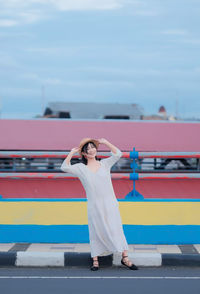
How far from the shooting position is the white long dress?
6.10 metres

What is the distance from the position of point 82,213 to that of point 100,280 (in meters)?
1.76

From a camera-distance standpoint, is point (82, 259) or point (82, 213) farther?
point (82, 213)

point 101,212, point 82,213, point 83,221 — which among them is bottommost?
point 83,221

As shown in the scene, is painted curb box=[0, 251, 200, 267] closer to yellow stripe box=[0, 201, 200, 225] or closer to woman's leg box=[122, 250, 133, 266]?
woman's leg box=[122, 250, 133, 266]

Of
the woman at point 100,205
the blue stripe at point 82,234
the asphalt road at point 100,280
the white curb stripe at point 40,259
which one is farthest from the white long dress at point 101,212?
the blue stripe at point 82,234

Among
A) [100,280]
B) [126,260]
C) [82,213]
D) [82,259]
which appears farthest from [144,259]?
[82,213]

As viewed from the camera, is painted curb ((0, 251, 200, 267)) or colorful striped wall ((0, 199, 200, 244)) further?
colorful striped wall ((0, 199, 200, 244))

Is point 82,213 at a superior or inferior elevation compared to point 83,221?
superior

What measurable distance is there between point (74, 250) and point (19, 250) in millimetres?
705

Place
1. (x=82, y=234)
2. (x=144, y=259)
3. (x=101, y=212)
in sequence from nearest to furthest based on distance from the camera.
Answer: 1. (x=101, y=212)
2. (x=144, y=259)
3. (x=82, y=234)

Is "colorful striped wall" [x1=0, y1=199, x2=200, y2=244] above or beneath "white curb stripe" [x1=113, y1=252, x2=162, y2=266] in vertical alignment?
above

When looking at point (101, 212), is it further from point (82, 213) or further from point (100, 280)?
point (82, 213)

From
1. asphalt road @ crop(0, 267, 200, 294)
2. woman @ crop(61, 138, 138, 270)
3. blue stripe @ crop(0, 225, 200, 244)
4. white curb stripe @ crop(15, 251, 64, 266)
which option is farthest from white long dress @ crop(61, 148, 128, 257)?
blue stripe @ crop(0, 225, 200, 244)

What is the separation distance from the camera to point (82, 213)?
7.43m
